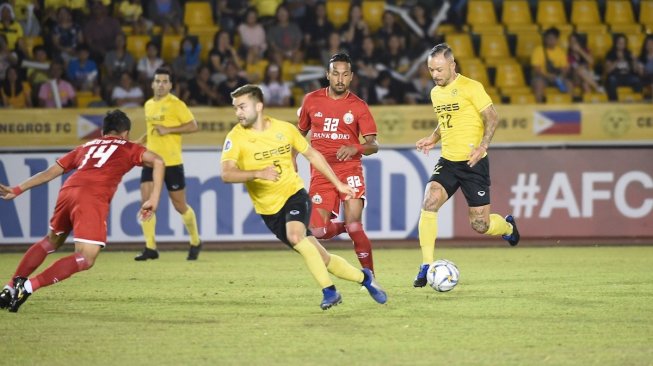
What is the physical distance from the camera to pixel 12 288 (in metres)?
9.25

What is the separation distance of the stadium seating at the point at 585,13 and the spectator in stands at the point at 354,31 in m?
3.89

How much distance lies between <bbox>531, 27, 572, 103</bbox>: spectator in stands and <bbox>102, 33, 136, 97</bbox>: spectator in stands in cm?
645

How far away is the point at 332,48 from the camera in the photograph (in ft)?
61.8

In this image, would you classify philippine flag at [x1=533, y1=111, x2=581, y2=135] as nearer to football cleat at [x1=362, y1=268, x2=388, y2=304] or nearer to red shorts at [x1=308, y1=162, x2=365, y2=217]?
red shorts at [x1=308, y1=162, x2=365, y2=217]

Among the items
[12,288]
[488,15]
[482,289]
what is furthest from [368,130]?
[488,15]

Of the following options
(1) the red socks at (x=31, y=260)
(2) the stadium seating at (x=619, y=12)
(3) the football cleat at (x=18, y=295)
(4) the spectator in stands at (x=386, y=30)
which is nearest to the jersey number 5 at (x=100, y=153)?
(1) the red socks at (x=31, y=260)

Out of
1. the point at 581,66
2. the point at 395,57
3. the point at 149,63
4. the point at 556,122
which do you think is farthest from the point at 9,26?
the point at 581,66

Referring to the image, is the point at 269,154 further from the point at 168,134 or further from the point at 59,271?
the point at 168,134

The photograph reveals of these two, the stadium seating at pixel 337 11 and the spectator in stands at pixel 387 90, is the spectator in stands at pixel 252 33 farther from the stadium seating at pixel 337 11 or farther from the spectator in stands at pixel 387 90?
the spectator in stands at pixel 387 90

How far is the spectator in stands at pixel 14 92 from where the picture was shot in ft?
57.5

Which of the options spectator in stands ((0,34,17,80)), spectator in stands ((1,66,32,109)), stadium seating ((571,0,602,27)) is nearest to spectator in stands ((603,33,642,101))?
stadium seating ((571,0,602,27))

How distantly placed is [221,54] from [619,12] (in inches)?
282

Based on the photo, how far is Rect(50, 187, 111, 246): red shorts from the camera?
30.9 ft

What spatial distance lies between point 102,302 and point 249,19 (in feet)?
32.5
